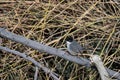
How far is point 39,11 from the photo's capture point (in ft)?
5.42

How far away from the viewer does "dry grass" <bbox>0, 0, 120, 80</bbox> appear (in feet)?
4.91

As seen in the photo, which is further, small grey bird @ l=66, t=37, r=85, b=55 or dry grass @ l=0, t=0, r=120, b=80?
dry grass @ l=0, t=0, r=120, b=80

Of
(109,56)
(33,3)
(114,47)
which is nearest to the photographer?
(109,56)

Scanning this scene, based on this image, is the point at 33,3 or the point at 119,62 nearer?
the point at 119,62

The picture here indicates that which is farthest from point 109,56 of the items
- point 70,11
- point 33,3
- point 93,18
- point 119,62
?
point 33,3

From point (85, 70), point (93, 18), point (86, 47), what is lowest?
point (85, 70)

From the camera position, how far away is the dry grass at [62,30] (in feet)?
4.91

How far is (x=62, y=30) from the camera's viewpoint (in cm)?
160

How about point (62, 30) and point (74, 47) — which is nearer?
point (74, 47)

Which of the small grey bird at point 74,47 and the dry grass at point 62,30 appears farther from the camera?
the dry grass at point 62,30

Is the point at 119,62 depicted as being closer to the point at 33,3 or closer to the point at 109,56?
the point at 109,56

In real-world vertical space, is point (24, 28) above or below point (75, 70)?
above

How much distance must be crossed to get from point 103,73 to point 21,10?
2.49 feet

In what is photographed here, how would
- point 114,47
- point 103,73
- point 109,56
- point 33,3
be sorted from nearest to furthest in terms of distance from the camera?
point 103,73 < point 109,56 < point 114,47 < point 33,3
